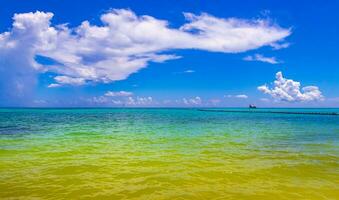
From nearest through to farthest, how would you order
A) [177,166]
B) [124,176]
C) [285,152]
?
1. [124,176]
2. [177,166]
3. [285,152]

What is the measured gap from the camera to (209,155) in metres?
16.9

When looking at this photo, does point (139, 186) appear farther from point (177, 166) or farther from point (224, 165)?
Result: point (224, 165)

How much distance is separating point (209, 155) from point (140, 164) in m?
4.48

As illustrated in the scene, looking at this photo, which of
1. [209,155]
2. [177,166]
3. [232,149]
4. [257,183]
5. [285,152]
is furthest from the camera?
[232,149]

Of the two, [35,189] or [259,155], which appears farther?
[259,155]

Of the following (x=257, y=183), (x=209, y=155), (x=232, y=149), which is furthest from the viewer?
(x=232, y=149)

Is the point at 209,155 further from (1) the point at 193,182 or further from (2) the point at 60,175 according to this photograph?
(2) the point at 60,175

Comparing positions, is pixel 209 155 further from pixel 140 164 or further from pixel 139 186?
pixel 139 186

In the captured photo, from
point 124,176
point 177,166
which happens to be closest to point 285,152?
point 177,166

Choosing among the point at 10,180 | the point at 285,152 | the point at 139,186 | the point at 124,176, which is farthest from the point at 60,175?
the point at 285,152

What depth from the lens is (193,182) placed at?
36.2 feet

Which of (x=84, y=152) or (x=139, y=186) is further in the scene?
(x=84, y=152)

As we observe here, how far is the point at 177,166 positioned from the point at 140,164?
1844 mm

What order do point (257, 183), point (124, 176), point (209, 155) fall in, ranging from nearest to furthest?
1. point (257, 183)
2. point (124, 176)
3. point (209, 155)
